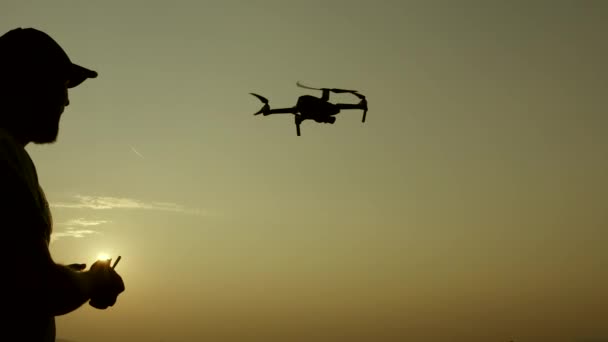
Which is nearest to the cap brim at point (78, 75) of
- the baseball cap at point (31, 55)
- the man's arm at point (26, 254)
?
the baseball cap at point (31, 55)

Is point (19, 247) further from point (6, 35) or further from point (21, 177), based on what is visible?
point (6, 35)

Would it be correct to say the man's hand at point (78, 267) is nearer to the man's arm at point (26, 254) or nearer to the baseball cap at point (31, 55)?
the man's arm at point (26, 254)

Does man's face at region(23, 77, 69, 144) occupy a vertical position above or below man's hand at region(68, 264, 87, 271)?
above

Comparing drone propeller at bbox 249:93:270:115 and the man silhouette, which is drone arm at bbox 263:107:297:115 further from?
the man silhouette

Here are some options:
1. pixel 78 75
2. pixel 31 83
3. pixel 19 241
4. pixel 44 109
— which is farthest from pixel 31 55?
pixel 19 241

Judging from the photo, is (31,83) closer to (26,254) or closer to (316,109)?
(26,254)

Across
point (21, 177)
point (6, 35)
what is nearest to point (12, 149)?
point (21, 177)

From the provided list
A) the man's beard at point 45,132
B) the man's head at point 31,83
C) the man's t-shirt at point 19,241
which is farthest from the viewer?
the man's beard at point 45,132

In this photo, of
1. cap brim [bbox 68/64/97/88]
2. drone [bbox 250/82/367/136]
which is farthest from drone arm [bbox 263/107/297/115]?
cap brim [bbox 68/64/97/88]
